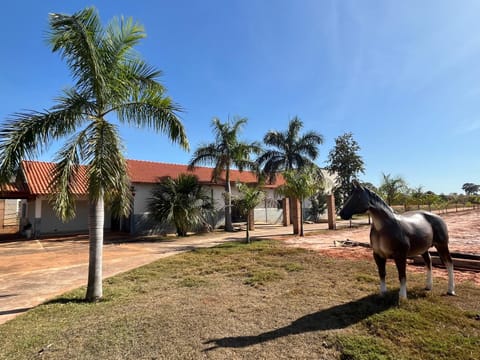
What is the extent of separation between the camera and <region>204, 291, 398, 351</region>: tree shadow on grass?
370cm

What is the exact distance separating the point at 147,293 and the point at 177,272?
189 centimetres

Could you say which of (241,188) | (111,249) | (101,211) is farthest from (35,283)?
(241,188)

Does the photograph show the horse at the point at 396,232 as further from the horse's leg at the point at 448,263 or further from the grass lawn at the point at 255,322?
the grass lawn at the point at 255,322

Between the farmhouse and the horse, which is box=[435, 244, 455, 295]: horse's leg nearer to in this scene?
the horse

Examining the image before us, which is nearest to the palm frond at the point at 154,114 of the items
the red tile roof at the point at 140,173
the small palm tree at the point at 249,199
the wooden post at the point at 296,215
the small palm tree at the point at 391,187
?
the small palm tree at the point at 249,199

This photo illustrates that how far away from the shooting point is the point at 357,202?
4.89m

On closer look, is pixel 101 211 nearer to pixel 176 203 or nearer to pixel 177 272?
pixel 177 272

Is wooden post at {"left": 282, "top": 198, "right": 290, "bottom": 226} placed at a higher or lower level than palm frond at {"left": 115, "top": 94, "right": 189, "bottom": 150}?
lower

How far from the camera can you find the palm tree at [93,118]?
200 inches

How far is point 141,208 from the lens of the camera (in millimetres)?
17609

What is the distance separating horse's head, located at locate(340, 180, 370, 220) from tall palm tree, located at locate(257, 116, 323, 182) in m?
15.9

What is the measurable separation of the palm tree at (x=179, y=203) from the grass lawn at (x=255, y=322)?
361 inches

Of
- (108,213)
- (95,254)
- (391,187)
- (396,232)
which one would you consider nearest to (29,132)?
(95,254)

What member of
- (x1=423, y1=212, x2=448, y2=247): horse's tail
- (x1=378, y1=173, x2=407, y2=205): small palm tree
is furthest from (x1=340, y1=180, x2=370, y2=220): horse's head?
(x1=378, y1=173, x2=407, y2=205): small palm tree
